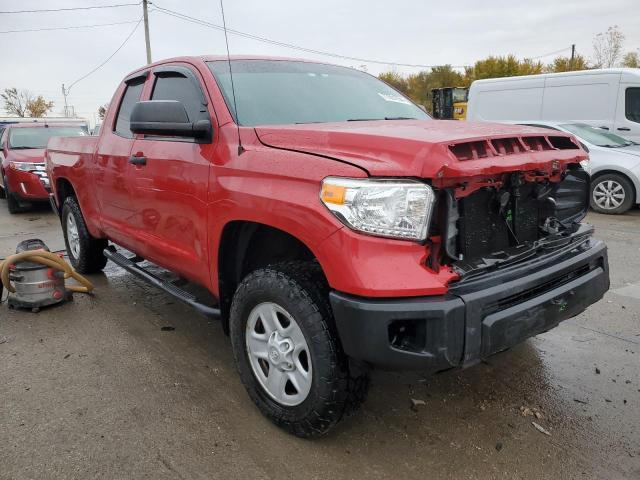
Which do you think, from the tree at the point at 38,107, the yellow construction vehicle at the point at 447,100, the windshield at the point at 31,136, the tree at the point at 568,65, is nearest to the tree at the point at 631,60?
the tree at the point at 568,65

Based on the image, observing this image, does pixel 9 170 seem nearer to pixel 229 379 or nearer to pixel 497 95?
pixel 229 379

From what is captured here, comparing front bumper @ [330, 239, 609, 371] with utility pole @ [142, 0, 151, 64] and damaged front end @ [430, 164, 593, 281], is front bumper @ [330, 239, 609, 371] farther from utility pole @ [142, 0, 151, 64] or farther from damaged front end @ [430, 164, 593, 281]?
utility pole @ [142, 0, 151, 64]

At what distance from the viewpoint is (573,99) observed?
10836 millimetres

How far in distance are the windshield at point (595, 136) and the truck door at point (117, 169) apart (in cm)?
740

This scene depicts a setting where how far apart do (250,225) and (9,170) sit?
8.63 meters

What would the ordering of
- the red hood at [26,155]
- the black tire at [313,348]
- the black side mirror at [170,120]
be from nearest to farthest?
the black tire at [313,348] → the black side mirror at [170,120] → the red hood at [26,155]

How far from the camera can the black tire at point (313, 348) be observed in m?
2.19

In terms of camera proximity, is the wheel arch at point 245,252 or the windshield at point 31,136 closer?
the wheel arch at point 245,252

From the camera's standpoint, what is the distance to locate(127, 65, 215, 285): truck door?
115 inches

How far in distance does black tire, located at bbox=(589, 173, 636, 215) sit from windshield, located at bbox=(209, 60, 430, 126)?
20.1 feet

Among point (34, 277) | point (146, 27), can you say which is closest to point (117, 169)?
point (34, 277)

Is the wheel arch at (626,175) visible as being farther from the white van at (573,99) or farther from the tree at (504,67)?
the tree at (504,67)

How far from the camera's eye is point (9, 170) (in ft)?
30.8

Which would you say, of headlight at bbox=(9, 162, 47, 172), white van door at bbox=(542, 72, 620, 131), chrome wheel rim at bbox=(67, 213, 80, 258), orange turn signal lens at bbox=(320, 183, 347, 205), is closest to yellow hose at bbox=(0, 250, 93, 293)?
chrome wheel rim at bbox=(67, 213, 80, 258)
